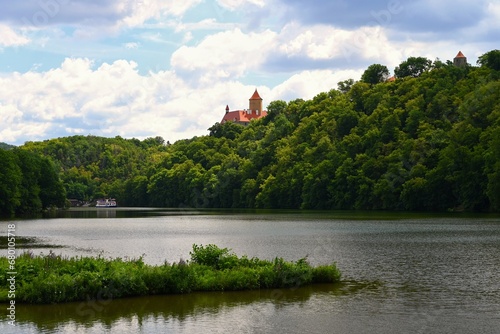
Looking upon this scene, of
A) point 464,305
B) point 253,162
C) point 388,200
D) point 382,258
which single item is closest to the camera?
point 464,305

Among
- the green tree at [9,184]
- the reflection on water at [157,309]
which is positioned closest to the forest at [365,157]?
the green tree at [9,184]

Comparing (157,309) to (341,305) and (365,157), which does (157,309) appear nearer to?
(341,305)

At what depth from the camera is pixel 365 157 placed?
130 m

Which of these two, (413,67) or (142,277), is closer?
(142,277)

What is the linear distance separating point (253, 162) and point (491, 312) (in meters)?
144

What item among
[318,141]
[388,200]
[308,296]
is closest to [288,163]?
[318,141]

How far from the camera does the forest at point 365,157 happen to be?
103m

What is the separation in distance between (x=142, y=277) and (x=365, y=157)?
106948 mm

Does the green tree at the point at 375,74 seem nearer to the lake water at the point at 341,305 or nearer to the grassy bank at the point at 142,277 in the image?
the lake water at the point at 341,305

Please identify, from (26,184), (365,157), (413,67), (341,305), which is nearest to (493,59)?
(413,67)

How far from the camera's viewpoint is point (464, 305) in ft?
81.9

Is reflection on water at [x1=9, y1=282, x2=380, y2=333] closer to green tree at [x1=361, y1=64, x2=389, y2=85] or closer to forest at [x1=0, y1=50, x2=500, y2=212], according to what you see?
forest at [x1=0, y1=50, x2=500, y2=212]

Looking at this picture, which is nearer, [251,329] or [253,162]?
[251,329]

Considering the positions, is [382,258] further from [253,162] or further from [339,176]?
[253,162]
